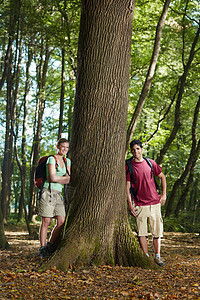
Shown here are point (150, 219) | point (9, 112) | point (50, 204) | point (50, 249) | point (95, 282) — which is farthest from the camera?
point (9, 112)

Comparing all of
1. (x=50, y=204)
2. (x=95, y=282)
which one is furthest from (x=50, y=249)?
(x=95, y=282)

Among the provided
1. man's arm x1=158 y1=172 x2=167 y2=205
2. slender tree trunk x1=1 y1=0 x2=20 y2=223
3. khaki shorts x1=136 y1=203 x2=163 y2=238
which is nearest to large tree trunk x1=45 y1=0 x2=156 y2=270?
khaki shorts x1=136 y1=203 x2=163 y2=238

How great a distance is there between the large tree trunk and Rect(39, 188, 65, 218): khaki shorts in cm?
31

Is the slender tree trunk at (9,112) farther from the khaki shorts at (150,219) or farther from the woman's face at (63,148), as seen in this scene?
the khaki shorts at (150,219)

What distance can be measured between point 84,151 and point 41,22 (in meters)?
9.84

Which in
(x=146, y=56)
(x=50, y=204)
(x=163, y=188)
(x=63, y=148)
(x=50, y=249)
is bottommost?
(x=50, y=249)

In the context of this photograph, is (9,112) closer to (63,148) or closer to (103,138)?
(63,148)

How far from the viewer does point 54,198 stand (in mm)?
5770

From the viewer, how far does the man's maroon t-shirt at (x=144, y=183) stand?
5.95m

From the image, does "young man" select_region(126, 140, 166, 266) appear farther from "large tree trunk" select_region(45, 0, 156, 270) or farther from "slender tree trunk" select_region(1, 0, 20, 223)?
"slender tree trunk" select_region(1, 0, 20, 223)

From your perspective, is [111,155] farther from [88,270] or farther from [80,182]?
[88,270]

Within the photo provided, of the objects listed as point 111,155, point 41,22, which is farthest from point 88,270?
point 41,22

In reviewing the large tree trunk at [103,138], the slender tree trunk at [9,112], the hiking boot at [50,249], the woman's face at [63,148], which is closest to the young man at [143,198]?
the large tree trunk at [103,138]

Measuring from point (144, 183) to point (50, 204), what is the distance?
1592 millimetres
